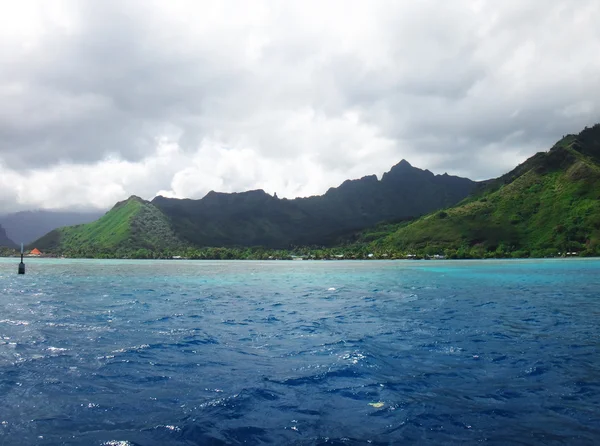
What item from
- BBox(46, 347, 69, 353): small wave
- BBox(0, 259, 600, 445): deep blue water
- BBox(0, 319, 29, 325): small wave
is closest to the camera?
BBox(0, 259, 600, 445): deep blue water

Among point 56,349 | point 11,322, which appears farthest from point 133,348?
point 11,322

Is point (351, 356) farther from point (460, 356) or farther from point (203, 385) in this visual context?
point (203, 385)

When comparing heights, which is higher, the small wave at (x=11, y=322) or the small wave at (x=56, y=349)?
the small wave at (x=56, y=349)

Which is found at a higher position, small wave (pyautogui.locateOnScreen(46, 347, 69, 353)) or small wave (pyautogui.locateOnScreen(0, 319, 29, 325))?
small wave (pyautogui.locateOnScreen(46, 347, 69, 353))

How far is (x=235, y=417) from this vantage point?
10.8m

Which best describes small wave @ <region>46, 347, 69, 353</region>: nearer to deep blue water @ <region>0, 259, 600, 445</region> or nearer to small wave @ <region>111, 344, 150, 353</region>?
deep blue water @ <region>0, 259, 600, 445</region>

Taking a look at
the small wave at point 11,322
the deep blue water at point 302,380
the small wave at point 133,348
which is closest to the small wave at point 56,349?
the deep blue water at point 302,380

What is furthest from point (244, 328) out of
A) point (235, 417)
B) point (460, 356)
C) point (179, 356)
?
point (235, 417)

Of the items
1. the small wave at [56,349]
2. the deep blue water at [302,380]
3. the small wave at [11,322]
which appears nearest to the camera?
the deep blue water at [302,380]

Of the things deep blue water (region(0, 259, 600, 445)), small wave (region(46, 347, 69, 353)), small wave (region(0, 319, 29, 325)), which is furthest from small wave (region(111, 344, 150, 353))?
small wave (region(0, 319, 29, 325))

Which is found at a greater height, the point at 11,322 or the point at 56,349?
the point at 56,349

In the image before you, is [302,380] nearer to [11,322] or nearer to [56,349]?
[56,349]

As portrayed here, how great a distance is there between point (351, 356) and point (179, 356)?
24.0 feet

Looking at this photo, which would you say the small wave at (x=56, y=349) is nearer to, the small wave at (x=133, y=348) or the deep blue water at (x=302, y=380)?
the deep blue water at (x=302, y=380)
